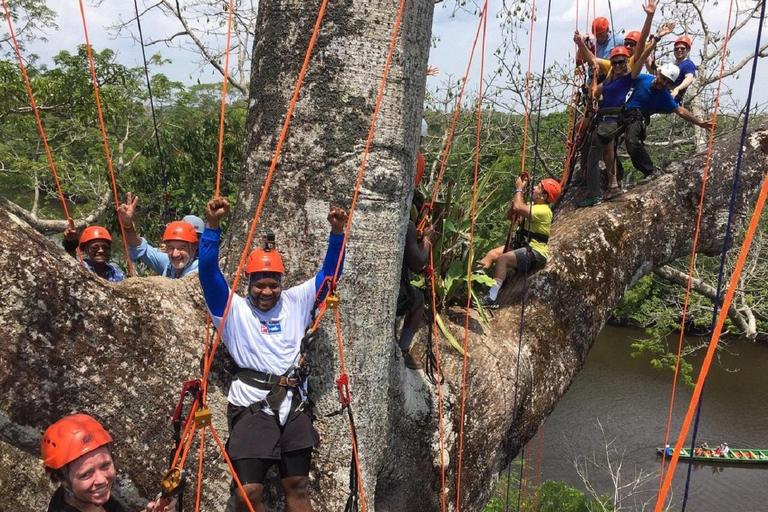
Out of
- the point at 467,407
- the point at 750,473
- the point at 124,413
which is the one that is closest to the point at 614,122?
the point at 467,407

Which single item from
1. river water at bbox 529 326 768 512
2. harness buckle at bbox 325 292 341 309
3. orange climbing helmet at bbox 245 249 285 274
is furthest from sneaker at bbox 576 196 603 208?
river water at bbox 529 326 768 512

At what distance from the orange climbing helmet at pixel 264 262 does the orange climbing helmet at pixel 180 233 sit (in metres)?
1.27

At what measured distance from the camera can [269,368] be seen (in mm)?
2414

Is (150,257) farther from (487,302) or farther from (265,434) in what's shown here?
(487,302)

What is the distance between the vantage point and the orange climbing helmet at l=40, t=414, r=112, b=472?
5.89 feet

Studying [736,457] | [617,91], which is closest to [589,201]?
[617,91]

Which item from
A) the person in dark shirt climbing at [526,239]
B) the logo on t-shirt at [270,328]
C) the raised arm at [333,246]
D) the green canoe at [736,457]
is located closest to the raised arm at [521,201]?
the person in dark shirt climbing at [526,239]

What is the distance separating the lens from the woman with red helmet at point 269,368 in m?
2.34

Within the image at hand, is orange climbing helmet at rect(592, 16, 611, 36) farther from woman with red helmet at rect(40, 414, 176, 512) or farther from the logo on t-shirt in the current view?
woman with red helmet at rect(40, 414, 176, 512)

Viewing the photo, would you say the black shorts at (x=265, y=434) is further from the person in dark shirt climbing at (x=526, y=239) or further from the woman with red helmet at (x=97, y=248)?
the person in dark shirt climbing at (x=526, y=239)

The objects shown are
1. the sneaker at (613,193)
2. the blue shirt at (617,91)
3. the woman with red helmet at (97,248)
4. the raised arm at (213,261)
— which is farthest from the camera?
the blue shirt at (617,91)

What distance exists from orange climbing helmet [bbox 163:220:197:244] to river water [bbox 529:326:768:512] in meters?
15.5

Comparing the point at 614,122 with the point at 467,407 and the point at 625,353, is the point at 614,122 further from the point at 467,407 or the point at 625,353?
the point at 625,353

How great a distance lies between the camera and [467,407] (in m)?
3.27
